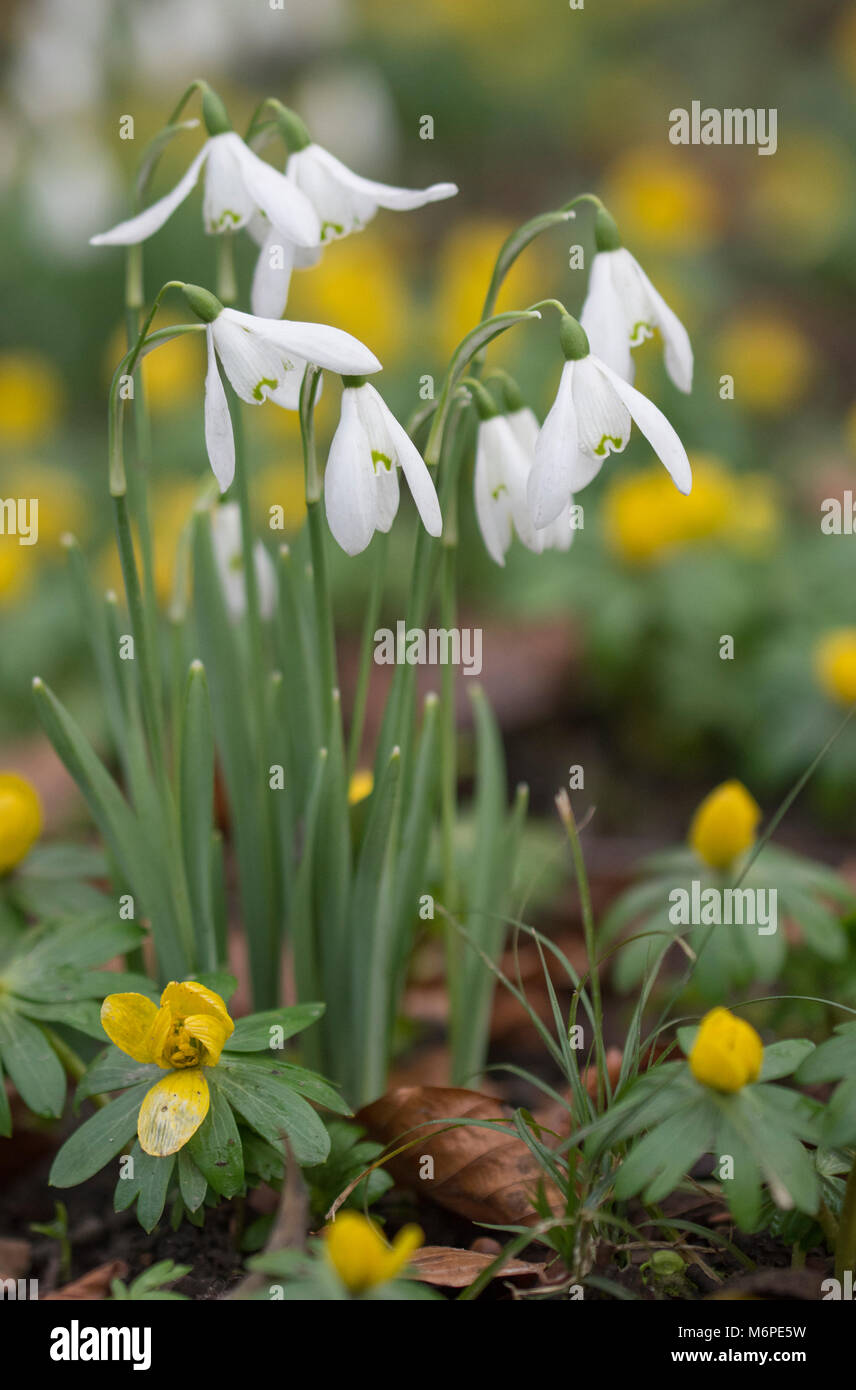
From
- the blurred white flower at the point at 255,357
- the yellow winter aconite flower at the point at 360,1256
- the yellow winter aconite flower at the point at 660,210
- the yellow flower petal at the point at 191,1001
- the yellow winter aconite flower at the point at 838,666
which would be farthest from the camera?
the yellow winter aconite flower at the point at 660,210

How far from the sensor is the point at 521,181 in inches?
259

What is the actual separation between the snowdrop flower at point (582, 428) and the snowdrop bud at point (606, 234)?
0.19m

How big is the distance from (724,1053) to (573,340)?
69 cm

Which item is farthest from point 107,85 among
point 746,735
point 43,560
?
point 746,735

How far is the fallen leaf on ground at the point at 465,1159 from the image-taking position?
1328mm

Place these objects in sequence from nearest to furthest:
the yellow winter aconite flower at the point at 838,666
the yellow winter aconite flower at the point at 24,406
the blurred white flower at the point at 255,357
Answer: the blurred white flower at the point at 255,357 → the yellow winter aconite flower at the point at 838,666 → the yellow winter aconite flower at the point at 24,406

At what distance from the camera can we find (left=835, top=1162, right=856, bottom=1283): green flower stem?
1.14 metres

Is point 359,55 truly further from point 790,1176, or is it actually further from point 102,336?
point 790,1176

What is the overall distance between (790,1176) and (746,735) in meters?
1.59

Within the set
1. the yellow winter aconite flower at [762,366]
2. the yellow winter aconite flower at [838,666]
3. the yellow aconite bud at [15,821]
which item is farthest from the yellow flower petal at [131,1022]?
the yellow winter aconite flower at [762,366]

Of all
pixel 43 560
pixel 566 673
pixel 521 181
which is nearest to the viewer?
pixel 566 673

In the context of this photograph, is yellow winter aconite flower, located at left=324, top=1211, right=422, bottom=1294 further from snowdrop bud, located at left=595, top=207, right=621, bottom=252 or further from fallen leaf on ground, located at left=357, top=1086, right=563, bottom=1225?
snowdrop bud, located at left=595, top=207, right=621, bottom=252

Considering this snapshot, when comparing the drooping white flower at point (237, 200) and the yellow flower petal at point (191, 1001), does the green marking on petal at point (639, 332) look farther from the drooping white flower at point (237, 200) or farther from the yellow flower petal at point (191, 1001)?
the yellow flower petal at point (191, 1001)

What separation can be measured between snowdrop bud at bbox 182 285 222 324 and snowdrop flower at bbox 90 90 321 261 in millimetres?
124
